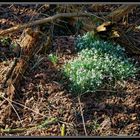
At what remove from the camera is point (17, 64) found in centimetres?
436

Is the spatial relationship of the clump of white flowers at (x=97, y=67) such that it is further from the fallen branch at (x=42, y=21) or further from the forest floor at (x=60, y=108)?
the fallen branch at (x=42, y=21)

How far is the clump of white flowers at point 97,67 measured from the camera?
161 inches

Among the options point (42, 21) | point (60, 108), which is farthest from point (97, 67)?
point (42, 21)

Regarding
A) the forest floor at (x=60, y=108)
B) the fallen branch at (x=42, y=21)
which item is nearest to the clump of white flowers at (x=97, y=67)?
the forest floor at (x=60, y=108)

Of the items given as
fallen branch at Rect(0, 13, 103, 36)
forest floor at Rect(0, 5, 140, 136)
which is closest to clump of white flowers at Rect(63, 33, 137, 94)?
forest floor at Rect(0, 5, 140, 136)

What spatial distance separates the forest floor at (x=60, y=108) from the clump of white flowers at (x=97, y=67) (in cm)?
9

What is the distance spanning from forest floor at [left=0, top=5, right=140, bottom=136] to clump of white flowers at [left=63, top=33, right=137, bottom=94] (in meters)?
0.09

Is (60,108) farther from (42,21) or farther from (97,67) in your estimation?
(42,21)

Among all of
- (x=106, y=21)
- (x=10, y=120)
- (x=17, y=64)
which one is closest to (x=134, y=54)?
(x=106, y=21)

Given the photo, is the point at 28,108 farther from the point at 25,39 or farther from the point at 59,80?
the point at 25,39

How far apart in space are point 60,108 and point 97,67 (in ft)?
1.94

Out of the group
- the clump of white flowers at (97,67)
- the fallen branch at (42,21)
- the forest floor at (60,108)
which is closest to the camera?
the forest floor at (60,108)

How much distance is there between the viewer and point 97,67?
420 centimetres

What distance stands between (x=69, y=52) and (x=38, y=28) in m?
0.48
